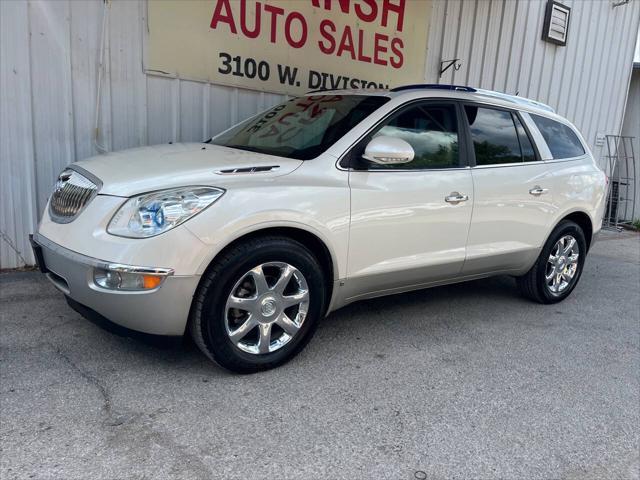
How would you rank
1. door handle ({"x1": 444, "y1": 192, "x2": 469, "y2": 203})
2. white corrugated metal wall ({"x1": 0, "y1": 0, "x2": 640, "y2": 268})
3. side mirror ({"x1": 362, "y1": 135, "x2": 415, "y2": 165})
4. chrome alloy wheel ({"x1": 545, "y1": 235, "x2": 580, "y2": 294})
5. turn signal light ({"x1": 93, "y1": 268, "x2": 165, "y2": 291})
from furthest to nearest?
1. chrome alloy wheel ({"x1": 545, "y1": 235, "x2": 580, "y2": 294})
2. white corrugated metal wall ({"x1": 0, "y1": 0, "x2": 640, "y2": 268})
3. door handle ({"x1": 444, "y1": 192, "x2": 469, "y2": 203})
4. side mirror ({"x1": 362, "y1": 135, "x2": 415, "y2": 165})
5. turn signal light ({"x1": 93, "y1": 268, "x2": 165, "y2": 291})

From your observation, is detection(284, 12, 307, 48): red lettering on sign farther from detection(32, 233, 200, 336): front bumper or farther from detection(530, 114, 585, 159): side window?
detection(32, 233, 200, 336): front bumper

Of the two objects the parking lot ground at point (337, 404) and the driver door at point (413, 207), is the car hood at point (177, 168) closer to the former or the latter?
the driver door at point (413, 207)

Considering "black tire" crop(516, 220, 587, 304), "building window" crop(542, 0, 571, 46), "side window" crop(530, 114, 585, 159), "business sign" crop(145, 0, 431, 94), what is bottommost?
"black tire" crop(516, 220, 587, 304)

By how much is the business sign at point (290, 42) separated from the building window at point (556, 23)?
2.81 m

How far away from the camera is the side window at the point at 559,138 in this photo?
15.3 ft

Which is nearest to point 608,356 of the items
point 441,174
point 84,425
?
point 441,174

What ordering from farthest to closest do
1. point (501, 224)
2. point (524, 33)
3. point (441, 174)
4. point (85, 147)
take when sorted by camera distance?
point (524, 33)
point (85, 147)
point (501, 224)
point (441, 174)

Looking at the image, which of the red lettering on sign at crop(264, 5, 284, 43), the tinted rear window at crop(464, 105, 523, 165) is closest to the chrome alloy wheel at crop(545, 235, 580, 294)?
the tinted rear window at crop(464, 105, 523, 165)

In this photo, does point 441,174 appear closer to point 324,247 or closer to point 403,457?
point 324,247

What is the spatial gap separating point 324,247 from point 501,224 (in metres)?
1.68

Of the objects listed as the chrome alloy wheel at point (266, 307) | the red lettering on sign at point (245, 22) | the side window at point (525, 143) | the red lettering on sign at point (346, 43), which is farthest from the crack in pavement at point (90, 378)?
the red lettering on sign at point (346, 43)

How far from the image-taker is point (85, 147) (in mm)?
5035

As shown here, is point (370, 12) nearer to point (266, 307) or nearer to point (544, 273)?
point (544, 273)

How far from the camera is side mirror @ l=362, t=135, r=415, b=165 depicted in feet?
10.9
